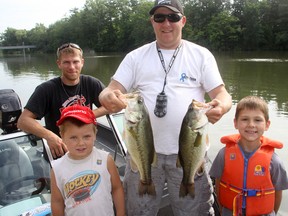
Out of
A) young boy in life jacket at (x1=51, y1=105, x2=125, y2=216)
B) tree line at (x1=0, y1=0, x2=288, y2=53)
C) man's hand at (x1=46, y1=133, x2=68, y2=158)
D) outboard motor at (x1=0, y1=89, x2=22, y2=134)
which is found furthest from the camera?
tree line at (x1=0, y1=0, x2=288, y2=53)

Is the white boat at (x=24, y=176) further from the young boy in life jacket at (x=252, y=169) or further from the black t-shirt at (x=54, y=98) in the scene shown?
the young boy in life jacket at (x=252, y=169)

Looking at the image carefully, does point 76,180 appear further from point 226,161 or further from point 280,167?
point 280,167

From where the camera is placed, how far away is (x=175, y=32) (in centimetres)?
265

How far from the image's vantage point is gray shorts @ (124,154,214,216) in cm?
268

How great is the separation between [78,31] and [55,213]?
90133 millimetres

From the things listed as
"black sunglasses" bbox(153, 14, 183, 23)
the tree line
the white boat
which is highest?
the tree line

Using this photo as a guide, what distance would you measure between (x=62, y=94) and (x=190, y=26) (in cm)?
6064

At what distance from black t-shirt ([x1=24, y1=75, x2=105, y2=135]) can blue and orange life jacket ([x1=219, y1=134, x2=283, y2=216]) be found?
6.70ft

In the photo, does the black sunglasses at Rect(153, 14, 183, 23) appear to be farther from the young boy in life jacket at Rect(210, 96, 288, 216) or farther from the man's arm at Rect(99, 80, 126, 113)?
the young boy in life jacket at Rect(210, 96, 288, 216)

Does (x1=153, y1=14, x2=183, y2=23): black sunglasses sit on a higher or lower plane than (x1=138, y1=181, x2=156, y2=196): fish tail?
higher

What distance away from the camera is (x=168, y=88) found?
2598mm

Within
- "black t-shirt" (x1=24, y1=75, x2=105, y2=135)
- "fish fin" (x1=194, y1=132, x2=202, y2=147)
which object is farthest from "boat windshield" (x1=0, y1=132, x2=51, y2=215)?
"fish fin" (x1=194, y1=132, x2=202, y2=147)

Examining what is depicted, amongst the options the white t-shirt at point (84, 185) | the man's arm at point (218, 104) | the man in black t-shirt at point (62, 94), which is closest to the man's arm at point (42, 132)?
the man in black t-shirt at point (62, 94)

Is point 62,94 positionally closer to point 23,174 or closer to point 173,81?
point 23,174
